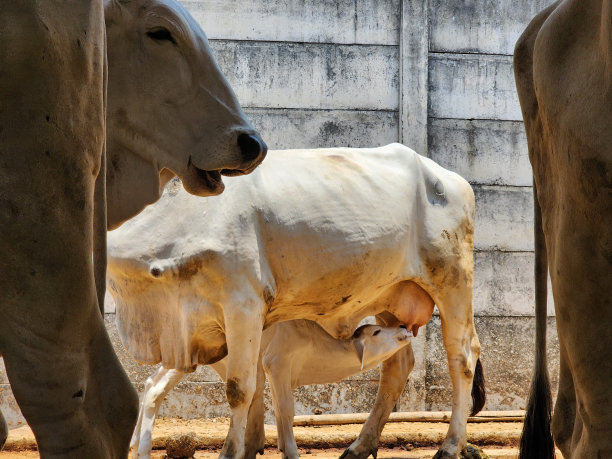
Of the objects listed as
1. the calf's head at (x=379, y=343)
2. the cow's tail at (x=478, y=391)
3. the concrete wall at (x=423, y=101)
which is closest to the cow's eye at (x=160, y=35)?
the calf's head at (x=379, y=343)

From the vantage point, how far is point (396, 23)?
8.55 metres

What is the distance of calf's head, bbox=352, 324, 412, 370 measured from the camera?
621 cm

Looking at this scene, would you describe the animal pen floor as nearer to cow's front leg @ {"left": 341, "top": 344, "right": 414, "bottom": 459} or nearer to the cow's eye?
cow's front leg @ {"left": 341, "top": 344, "right": 414, "bottom": 459}

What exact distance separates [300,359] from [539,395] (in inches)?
A: 122

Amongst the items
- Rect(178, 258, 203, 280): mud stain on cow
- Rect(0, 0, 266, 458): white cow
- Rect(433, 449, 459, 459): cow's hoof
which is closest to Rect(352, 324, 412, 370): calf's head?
Rect(433, 449, 459, 459): cow's hoof

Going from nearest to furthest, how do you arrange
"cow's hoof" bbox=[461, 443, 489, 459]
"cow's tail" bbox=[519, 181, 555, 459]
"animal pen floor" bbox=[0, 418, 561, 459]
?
"cow's tail" bbox=[519, 181, 555, 459] < "cow's hoof" bbox=[461, 443, 489, 459] < "animal pen floor" bbox=[0, 418, 561, 459]

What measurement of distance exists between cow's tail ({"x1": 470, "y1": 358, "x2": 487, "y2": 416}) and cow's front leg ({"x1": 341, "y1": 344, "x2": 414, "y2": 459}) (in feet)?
1.57

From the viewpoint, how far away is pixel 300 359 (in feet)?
20.2

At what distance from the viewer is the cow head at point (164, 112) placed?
366 cm

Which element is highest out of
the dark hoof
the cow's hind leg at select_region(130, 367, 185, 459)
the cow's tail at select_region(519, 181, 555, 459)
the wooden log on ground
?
the cow's tail at select_region(519, 181, 555, 459)

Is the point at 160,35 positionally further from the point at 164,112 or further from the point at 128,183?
the point at 128,183

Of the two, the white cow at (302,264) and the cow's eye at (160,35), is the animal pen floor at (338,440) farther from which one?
the cow's eye at (160,35)

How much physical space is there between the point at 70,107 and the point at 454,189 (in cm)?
497

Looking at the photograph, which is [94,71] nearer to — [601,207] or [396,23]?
[601,207]
